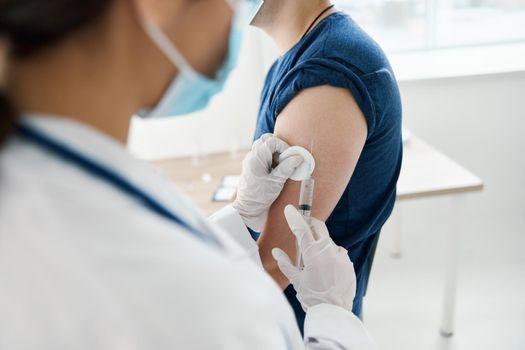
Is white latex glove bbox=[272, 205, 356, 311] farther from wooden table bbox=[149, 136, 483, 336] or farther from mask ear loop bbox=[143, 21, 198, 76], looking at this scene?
wooden table bbox=[149, 136, 483, 336]

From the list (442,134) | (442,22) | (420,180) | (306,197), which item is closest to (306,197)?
(306,197)

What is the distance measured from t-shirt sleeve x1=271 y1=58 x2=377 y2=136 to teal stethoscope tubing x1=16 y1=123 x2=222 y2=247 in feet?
1.58

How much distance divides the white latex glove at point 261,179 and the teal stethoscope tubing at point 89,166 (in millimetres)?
457

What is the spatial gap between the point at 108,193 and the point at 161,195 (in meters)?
0.07

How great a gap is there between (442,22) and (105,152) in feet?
9.41

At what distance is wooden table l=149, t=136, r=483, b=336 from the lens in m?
1.87

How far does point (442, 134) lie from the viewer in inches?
111

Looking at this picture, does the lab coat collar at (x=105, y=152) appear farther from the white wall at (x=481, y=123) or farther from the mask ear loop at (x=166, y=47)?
the white wall at (x=481, y=123)

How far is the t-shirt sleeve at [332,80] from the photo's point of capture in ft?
2.90

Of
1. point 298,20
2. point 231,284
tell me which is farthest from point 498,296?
point 231,284

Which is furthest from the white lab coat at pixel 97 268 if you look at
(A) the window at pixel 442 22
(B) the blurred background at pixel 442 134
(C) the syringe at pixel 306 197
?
(A) the window at pixel 442 22

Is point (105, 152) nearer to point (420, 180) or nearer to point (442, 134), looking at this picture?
point (420, 180)

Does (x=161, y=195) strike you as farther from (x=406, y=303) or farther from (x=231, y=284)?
(x=406, y=303)

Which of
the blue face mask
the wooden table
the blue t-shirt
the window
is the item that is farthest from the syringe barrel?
the window
